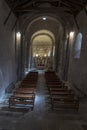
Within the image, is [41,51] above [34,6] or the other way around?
the other way around

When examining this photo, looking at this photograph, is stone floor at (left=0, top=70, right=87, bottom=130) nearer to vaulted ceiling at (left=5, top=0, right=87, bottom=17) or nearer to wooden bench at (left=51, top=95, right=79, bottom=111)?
wooden bench at (left=51, top=95, right=79, bottom=111)

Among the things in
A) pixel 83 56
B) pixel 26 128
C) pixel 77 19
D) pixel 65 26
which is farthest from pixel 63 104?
pixel 65 26

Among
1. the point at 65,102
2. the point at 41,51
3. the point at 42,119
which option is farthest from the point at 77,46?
the point at 41,51

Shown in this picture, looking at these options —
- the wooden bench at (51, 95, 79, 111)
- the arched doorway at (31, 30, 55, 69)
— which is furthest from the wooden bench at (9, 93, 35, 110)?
the arched doorway at (31, 30, 55, 69)

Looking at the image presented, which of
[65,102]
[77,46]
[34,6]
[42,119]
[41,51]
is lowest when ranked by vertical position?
[42,119]

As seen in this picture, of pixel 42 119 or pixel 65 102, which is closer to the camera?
pixel 42 119

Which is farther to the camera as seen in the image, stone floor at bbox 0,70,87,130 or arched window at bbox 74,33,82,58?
arched window at bbox 74,33,82,58

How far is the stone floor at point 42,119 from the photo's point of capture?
14.6 ft

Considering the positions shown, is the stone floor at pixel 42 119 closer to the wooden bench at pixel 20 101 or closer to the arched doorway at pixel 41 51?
the wooden bench at pixel 20 101

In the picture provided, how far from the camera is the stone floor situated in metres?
4.45

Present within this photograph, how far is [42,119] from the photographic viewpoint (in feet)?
16.3

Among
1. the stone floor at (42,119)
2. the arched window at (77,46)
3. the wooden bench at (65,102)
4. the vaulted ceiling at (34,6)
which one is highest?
the vaulted ceiling at (34,6)

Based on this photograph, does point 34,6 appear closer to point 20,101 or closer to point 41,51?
point 20,101

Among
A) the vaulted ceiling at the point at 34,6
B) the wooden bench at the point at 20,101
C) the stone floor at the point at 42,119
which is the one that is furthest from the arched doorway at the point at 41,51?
the stone floor at the point at 42,119
